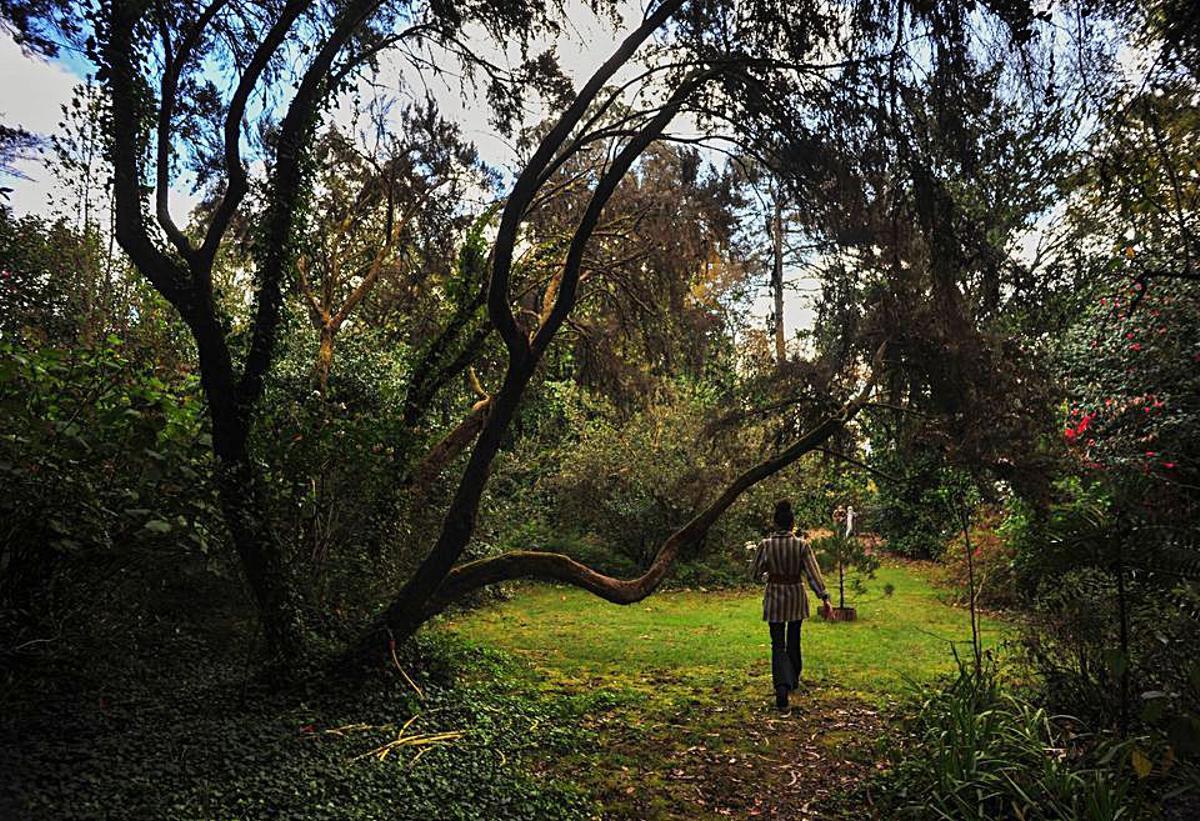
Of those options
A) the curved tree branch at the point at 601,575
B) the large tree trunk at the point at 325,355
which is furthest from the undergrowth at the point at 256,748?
the large tree trunk at the point at 325,355

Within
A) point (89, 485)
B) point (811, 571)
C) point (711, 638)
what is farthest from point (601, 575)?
point (89, 485)

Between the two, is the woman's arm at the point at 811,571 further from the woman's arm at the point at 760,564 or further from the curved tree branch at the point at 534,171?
the curved tree branch at the point at 534,171

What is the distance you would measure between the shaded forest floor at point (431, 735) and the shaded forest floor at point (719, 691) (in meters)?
0.02

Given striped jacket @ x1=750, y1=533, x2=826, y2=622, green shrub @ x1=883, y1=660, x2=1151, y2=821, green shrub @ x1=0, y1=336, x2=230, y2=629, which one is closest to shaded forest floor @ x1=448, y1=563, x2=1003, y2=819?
green shrub @ x1=883, y1=660, x2=1151, y2=821

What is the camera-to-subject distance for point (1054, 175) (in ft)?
15.9

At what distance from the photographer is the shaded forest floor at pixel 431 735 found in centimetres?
359

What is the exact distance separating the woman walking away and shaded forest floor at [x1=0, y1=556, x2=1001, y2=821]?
334 mm

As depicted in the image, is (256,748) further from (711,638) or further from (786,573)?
(711,638)

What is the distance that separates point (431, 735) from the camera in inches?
194

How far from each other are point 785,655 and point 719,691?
35.6 inches

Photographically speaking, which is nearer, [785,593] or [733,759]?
[733,759]

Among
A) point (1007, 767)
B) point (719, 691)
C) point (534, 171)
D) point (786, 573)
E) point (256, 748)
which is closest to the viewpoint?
point (1007, 767)

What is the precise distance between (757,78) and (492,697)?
5.23 metres

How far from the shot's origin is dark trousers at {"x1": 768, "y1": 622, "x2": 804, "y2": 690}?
6.31 m
